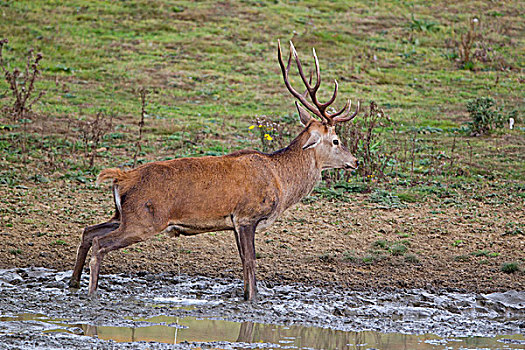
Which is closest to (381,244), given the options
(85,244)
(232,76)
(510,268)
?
(510,268)

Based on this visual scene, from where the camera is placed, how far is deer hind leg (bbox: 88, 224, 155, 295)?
753cm

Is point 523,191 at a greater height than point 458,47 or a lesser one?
lesser

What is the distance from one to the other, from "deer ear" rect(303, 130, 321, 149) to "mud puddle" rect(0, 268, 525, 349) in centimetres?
153

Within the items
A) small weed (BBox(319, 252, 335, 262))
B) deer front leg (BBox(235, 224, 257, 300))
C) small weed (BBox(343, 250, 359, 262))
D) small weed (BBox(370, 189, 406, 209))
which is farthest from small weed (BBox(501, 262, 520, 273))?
deer front leg (BBox(235, 224, 257, 300))

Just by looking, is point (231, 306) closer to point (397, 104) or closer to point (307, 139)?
point (307, 139)

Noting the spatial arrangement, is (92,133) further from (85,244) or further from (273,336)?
(273,336)

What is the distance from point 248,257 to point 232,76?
10.8m

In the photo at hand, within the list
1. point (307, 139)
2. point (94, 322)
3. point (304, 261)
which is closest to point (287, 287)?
point (304, 261)

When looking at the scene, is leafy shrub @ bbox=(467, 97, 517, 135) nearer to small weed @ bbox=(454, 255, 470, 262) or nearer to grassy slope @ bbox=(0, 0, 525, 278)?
grassy slope @ bbox=(0, 0, 525, 278)

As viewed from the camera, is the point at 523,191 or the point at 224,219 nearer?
the point at 224,219

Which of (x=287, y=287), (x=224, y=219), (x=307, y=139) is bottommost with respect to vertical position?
(x=287, y=287)

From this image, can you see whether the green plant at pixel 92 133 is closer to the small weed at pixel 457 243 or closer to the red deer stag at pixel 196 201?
the red deer stag at pixel 196 201

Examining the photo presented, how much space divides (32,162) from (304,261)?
5.27m

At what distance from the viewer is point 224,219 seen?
785cm
